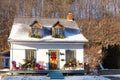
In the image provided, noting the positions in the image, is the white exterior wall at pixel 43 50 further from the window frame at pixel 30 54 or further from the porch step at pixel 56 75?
the porch step at pixel 56 75

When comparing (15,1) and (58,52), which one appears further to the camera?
(15,1)

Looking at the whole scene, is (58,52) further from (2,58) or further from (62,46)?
(2,58)

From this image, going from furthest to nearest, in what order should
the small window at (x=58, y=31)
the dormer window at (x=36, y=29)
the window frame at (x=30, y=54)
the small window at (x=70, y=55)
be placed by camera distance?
the small window at (x=58, y=31), the dormer window at (x=36, y=29), the small window at (x=70, y=55), the window frame at (x=30, y=54)

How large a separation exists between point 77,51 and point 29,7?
74.0ft

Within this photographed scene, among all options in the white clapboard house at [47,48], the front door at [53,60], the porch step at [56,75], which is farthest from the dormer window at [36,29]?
the porch step at [56,75]

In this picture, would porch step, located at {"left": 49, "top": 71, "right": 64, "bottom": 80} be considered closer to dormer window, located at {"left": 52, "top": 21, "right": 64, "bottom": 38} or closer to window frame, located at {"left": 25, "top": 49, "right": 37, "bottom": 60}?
window frame, located at {"left": 25, "top": 49, "right": 37, "bottom": 60}

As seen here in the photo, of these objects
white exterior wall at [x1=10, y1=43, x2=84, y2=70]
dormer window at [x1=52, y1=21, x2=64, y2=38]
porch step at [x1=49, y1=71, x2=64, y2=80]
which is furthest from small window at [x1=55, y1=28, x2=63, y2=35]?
porch step at [x1=49, y1=71, x2=64, y2=80]

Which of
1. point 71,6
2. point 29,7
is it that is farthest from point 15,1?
point 71,6

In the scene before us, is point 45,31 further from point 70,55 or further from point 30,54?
point 70,55

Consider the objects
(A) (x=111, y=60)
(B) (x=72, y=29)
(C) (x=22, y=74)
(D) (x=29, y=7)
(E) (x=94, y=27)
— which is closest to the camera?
(C) (x=22, y=74)

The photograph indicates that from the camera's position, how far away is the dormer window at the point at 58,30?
27422 mm

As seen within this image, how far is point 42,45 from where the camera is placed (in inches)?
1049

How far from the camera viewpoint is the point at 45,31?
2812 cm

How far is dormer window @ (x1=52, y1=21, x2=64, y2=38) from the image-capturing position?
27422 mm
